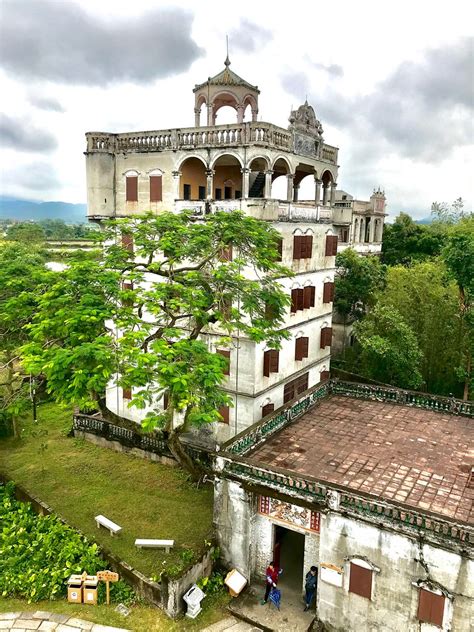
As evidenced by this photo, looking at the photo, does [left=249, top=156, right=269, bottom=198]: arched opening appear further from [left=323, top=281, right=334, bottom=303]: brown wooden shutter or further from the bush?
the bush

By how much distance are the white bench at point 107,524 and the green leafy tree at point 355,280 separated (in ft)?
81.8

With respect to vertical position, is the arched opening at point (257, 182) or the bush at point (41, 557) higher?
the arched opening at point (257, 182)

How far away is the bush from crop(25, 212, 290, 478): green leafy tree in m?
4.87

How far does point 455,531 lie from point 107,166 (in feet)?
77.8

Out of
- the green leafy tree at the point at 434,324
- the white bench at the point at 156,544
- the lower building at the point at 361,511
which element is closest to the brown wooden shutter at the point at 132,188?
the lower building at the point at 361,511

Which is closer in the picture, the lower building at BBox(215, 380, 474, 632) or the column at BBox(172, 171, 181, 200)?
Answer: the lower building at BBox(215, 380, 474, 632)

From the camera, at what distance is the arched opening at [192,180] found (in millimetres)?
26297

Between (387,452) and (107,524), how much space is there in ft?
35.2

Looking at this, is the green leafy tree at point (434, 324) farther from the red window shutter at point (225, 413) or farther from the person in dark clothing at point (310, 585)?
the person in dark clothing at point (310, 585)

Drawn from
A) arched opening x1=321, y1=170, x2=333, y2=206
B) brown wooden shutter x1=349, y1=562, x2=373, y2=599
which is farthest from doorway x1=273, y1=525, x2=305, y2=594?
arched opening x1=321, y1=170, x2=333, y2=206

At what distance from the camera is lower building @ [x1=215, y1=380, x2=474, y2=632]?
490 inches

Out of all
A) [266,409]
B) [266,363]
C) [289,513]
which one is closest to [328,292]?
[266,363]

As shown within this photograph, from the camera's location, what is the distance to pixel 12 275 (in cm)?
2248

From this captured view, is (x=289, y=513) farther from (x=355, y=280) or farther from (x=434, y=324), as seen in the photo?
(x=355, y=280)
